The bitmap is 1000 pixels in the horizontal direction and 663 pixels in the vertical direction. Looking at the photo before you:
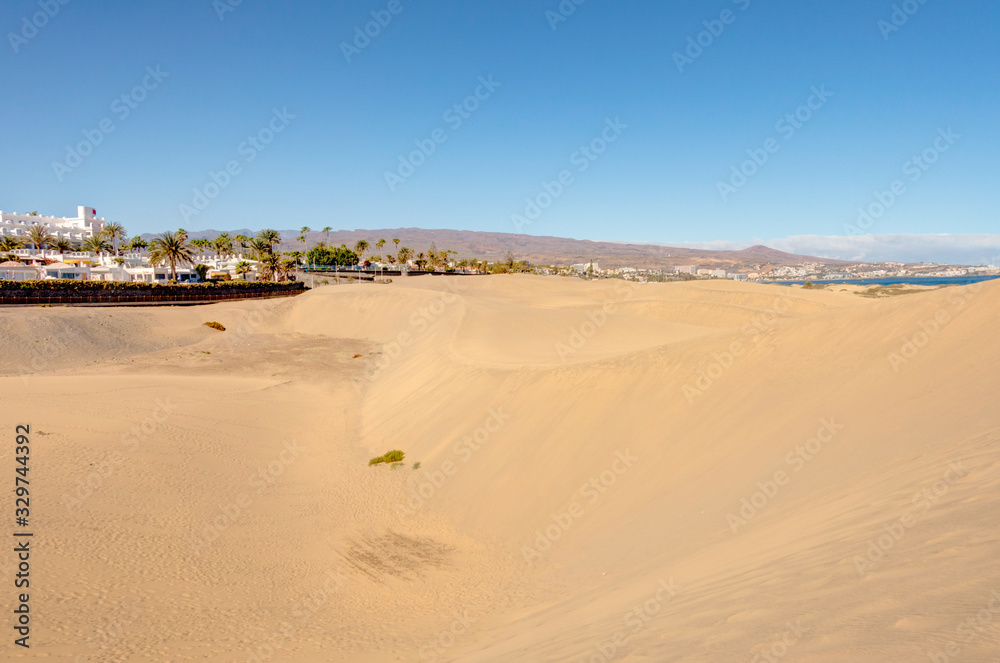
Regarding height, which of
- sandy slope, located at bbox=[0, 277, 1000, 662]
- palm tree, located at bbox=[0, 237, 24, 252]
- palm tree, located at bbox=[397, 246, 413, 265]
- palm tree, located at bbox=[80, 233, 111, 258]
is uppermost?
palm tree, located at bbox=[397, 246, 413, 265]

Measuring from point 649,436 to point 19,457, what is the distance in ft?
44.8

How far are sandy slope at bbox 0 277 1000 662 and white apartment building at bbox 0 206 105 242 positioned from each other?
118888 mm

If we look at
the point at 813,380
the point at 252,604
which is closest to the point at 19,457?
the point at 252,604

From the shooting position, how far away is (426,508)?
1295cm

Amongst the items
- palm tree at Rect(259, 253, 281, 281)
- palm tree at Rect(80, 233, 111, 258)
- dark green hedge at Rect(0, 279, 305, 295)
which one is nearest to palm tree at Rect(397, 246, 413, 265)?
palm tree at Rect(259, 253, 281, 281)

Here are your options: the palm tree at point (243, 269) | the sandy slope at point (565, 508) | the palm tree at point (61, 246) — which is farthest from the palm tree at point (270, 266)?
the sandy slope at point (565, 508)

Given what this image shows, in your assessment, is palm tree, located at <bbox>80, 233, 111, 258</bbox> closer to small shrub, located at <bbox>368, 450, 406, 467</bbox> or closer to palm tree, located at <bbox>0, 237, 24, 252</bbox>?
palm tree, located at <bbox>0, 237, 24, 252</bbox>

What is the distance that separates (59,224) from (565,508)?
18576 centimetres

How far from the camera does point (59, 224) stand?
14775cm

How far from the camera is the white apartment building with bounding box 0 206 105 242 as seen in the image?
122119mm

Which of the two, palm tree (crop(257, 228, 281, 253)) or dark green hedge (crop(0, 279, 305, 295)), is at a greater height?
palm tree (crop(257, 228, 281, 253))

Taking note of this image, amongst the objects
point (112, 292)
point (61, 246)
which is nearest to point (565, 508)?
point (112, 292)

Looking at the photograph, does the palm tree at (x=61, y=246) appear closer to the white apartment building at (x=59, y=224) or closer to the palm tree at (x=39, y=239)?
the palm tree at (x=39, y=239)

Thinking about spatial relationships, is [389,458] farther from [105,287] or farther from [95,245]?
[95,245]
